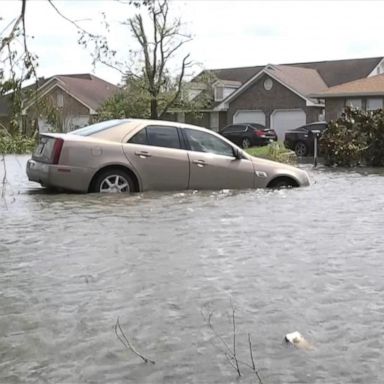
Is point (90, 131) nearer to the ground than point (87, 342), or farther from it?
farther from it

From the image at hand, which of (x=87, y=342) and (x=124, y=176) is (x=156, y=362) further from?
(x=124, y=176)

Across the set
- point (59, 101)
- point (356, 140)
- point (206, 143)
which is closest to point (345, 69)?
point (59, 101)

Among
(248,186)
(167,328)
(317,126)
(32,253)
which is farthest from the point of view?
(317,126)

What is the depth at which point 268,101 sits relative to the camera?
160ft

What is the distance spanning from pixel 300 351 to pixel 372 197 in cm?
915

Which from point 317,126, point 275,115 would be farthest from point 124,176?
point 275,115

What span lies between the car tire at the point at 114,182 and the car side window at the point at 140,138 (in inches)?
22.0

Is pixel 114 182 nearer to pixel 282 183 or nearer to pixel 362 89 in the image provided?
pixel 282 183

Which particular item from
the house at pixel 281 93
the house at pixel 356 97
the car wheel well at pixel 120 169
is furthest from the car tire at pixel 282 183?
the house at pixel 281 93

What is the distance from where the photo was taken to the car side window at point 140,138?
12.3 meters

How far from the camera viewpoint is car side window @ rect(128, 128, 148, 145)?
12312 mm

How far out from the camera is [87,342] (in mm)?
4734

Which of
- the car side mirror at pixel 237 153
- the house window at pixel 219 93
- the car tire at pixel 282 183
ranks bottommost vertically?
the car tire at pixel 282 183

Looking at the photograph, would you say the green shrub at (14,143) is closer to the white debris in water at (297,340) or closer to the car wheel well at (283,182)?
the white debris in water at (297,340)
